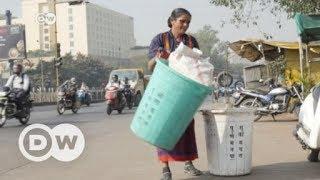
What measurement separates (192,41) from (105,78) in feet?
237

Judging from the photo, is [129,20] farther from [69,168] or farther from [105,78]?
[69,168]

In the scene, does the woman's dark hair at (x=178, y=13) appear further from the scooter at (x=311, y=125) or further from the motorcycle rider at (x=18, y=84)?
the motorcycle rider at (x=18, y=84)

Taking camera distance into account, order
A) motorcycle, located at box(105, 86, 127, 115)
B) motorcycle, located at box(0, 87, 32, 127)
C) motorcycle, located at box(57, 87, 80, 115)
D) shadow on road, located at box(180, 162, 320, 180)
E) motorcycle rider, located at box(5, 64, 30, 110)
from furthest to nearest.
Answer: motorcycle, located at box(57, 87, 80, 115) → motorcycle, located at box(105, 86, 127, 115) → motorcycle rider, located at box(5, 64, 30, 110) → motorcycle, located at box(0, 87, 32, 127) → shadow on road, located at box(180, 162, 320, 180)

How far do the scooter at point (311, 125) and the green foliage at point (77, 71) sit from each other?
2448 inches

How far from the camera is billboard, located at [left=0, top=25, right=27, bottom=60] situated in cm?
5153

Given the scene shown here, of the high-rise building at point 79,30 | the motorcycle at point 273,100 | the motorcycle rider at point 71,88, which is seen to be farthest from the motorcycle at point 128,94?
the high-rise building at point 79,30

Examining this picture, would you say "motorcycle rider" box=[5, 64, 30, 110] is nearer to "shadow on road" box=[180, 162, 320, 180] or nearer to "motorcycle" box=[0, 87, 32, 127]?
"motorcycle" box=[0, 87, 32, 127]

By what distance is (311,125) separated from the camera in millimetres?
5512

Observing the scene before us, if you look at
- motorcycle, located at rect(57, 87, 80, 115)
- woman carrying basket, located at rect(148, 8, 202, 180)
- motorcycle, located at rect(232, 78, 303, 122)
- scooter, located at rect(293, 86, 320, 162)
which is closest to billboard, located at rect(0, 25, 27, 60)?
motorcycle, located at rect(57, 87, 80, 115)

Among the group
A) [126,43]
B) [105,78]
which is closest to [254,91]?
[105,78]

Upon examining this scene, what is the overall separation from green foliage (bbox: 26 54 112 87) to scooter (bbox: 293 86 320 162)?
204 feet

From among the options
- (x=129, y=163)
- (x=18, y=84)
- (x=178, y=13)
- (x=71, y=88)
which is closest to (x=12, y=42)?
(x=71, y=88)

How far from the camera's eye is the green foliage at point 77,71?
225ft

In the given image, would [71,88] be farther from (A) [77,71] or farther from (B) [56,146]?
(A) [77,71]
